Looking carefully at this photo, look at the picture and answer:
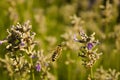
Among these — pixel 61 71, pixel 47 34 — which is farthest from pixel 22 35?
pixel 47 34

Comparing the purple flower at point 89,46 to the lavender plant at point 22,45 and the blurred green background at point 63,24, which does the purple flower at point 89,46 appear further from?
the blurred green background at point 63,24

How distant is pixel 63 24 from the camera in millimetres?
6398

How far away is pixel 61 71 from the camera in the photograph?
185 inches

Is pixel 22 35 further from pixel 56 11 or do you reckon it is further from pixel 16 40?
pixel 56 11

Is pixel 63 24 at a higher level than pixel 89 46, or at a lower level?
higher

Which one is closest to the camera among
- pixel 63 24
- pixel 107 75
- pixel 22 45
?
pixel 22 45

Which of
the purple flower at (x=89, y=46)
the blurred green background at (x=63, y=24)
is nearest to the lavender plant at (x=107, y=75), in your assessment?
the purple flower at (x=89, y=46)

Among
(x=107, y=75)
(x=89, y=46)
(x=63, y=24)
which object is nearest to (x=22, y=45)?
(x=89, y=46)

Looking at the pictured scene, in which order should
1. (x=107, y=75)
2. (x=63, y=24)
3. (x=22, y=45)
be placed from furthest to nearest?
1. (x=63, y=24)
2. (x=107, y=75)
3. (x=22, y=45)

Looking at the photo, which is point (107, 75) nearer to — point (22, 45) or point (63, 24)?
point (22, 45)

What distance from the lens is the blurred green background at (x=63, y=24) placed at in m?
4.48

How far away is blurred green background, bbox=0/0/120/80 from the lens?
14.7 ft

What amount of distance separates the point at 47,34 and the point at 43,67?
3019 millimetres

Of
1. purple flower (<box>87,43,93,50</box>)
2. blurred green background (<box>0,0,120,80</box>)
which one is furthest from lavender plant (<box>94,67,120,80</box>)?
blurred green background (<box>0,0,120,80</box>)
